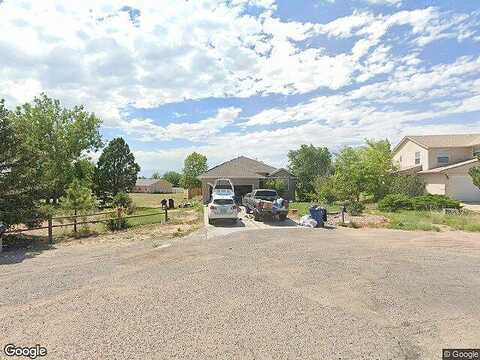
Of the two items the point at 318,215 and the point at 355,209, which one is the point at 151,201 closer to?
the point at 355,209

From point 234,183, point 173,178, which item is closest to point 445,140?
point 234,183

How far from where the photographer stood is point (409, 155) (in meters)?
39.8

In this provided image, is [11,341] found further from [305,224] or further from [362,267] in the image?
[305,224]

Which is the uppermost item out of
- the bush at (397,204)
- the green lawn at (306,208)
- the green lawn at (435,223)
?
the bush at (397,204)

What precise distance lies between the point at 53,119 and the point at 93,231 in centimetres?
2889

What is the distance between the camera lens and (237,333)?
502 cm

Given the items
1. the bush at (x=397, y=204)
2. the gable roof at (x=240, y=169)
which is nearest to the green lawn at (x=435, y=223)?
the bush at (x=397, y=204)

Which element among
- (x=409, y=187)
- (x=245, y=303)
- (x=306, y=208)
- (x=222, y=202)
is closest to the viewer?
(x=245, y=303)

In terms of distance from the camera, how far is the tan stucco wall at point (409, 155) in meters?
35.8

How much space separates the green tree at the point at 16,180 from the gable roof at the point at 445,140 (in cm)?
3511

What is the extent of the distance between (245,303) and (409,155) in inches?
1547

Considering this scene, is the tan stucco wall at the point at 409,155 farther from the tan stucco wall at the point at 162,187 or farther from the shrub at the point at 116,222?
the tan stucco wall at the point at 162,187

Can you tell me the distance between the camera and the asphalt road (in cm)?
467

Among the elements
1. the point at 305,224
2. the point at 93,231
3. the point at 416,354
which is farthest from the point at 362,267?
the point at 93,231
